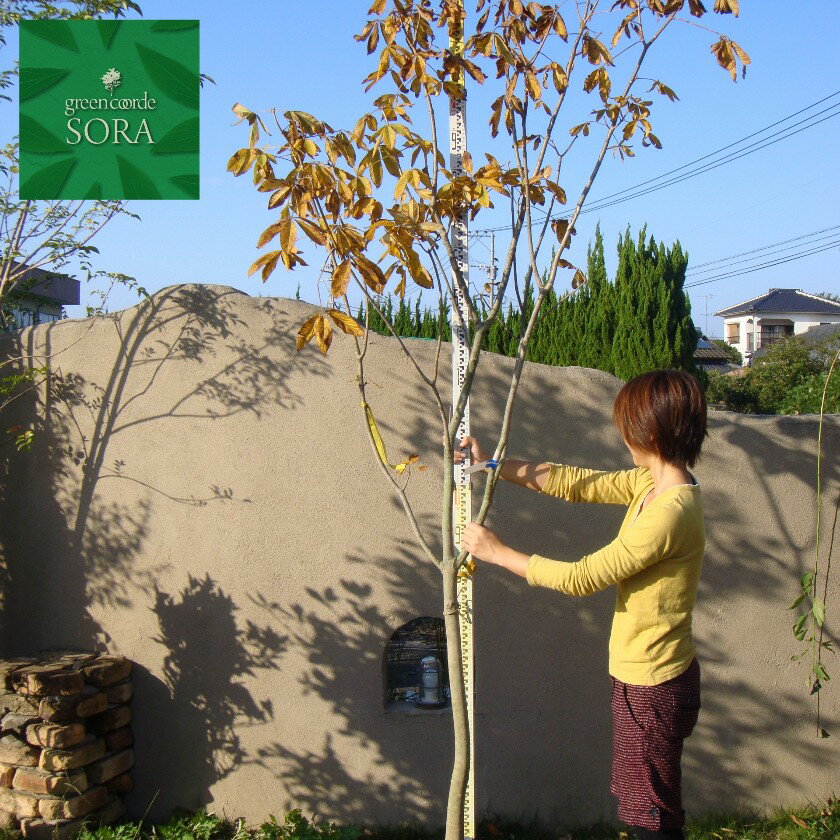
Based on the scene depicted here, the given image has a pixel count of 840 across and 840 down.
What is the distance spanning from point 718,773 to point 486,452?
175 cm

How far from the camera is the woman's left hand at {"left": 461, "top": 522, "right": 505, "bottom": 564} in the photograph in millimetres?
2391

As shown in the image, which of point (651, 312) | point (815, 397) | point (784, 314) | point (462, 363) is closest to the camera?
point (462, 363)

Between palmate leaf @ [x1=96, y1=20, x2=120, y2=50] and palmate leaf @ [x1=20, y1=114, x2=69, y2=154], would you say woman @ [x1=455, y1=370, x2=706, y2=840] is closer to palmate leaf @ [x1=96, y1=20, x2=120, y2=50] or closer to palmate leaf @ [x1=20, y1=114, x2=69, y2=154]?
palmate leaf @ [x1=20, y1=114, x2=69, y2=154]

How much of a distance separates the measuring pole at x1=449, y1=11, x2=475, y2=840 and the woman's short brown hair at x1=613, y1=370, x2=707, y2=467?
24.4 inches

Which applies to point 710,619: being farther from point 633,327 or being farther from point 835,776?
point 633,327

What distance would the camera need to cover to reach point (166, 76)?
4.41m

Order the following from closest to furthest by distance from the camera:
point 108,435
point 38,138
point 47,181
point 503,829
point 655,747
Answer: point 655,747 < point 503,829 < point 108,435 < point 47,181 < point 38,138

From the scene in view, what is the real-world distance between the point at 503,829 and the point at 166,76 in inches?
161

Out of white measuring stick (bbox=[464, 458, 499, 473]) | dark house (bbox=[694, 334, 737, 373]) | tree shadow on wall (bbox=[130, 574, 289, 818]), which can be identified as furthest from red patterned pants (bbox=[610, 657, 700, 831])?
dark house (bbox=[694, 334, 737, 373])

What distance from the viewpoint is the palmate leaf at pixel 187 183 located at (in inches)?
175

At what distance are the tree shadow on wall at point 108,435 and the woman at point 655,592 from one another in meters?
1.70

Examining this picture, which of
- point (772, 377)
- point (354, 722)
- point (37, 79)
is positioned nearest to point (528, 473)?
point (354, 722)

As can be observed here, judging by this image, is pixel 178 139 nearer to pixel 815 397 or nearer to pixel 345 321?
pixel 345 321

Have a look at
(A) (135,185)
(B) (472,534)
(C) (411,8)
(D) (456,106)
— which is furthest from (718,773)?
(A) (135,185)
